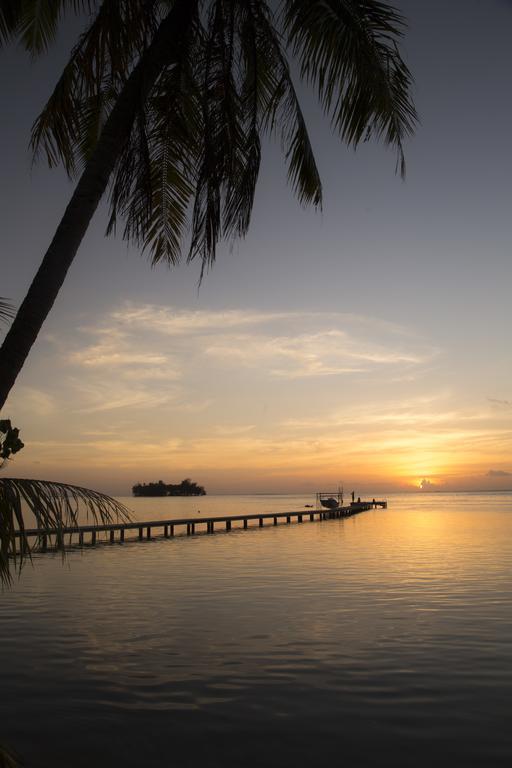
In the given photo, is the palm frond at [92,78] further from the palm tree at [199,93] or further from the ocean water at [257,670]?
the ocean water at [257,670]

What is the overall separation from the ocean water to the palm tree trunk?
4.63 metres

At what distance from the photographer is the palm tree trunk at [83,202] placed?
5102 millimetres

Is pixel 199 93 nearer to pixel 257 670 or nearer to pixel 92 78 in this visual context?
pixel 92 78

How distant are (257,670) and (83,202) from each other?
786 centimetres

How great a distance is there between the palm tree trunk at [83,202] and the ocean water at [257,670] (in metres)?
4.63

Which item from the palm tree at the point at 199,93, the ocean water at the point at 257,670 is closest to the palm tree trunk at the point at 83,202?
the palm tree at the point at 199,93

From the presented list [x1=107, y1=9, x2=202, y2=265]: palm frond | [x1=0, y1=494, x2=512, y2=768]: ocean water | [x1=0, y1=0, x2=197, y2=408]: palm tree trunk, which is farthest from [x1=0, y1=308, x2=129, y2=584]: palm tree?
[x1=0, y1=494, x2=512, y2=768]: ocean water

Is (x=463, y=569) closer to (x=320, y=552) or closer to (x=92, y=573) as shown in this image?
(x=320, y=552)

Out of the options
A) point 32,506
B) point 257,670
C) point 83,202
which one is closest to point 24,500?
point 32,506

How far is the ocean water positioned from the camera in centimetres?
743

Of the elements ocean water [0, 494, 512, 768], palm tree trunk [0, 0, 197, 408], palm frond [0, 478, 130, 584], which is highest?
palm tree trunk [0, 0, 197, 408]

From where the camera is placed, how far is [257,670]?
10492 mm

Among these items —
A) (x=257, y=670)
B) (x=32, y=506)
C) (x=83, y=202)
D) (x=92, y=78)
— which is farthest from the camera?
(x=257, y=670)

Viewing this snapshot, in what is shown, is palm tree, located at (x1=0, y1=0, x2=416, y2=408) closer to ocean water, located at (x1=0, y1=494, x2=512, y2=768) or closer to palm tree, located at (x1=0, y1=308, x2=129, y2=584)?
palm tree, located at (x1=0, y1=308, x2=129, y2=584)
